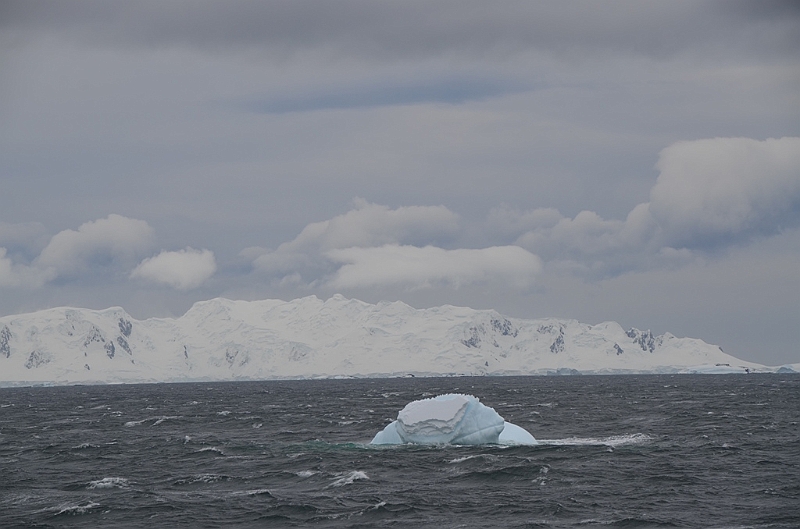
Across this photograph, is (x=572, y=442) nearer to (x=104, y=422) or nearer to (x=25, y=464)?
(x=25, y=464)

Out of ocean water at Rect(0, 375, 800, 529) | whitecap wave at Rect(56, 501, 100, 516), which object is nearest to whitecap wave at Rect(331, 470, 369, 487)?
ocean water at Rect(0, 375, 800, 529)

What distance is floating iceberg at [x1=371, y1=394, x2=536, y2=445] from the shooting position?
66.2 metres

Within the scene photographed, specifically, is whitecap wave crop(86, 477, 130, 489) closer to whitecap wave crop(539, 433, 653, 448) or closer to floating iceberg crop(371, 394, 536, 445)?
floating iceberg crop(371, 394, 536, 445)

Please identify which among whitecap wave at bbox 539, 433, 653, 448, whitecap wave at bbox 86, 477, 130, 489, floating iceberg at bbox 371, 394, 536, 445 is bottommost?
whitecap wave at bbox 86, 477, 130, 489

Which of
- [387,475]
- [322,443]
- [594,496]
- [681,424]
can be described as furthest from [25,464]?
[681,424]

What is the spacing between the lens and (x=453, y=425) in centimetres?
6600

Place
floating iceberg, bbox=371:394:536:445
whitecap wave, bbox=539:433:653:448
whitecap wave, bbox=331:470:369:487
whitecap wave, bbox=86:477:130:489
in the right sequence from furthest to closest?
whitecap wave, bbox=539:433:653:448 < floating iceberg, bbox=371:394:536:445 < whitecap wave, bbox=86:477:130:489 < whitecap wave, bbox=331:470:369:487

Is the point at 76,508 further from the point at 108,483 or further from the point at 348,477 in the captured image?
the point at 348,477

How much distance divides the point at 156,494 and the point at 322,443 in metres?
23.8

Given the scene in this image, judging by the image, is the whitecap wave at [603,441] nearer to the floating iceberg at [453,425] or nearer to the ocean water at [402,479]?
the ocean water at [402,479]

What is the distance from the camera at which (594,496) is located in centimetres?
4628

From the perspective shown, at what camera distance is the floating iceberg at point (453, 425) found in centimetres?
6619

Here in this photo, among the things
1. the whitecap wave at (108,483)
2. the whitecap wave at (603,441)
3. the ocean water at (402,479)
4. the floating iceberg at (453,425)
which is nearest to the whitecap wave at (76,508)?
the ocean water at (402,479)

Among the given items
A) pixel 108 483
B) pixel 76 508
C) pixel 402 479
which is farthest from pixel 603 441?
pixel 76 508
